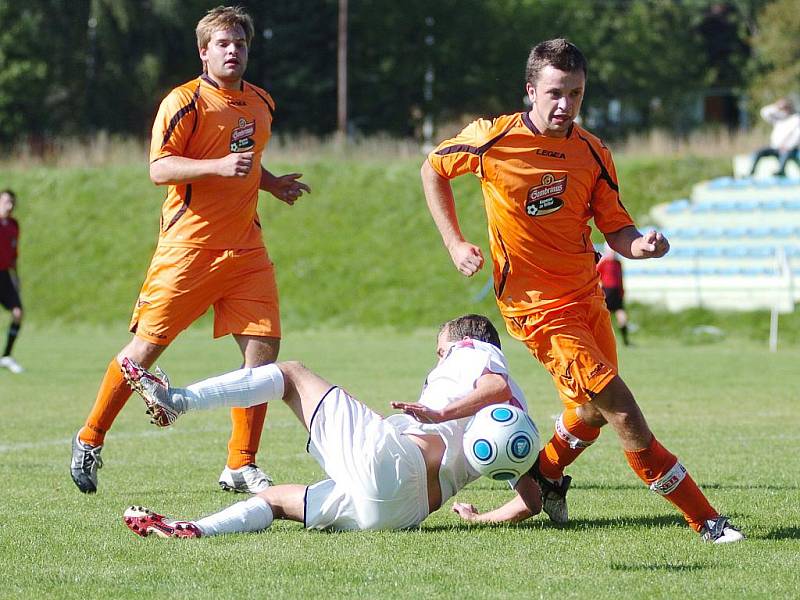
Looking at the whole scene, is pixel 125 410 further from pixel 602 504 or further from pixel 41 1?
pixel 41 1

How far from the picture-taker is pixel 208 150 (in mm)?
7453

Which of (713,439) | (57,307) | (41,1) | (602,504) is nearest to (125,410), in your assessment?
(713,439)

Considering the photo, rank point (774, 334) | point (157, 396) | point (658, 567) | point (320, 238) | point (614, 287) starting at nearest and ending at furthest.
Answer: point (658, 567) < point (157, 396) < point (774, 334) < point (614, 287) < point (320, 238)

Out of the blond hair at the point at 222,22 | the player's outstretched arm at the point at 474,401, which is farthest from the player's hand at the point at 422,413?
the blond hair at the point at 222,22

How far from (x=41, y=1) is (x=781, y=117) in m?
32.7

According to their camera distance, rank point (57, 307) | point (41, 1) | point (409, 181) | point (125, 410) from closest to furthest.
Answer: point (125, 410), point (57, 307), point (409, 181), point (41, 1)

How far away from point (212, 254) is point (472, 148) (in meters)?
2.02

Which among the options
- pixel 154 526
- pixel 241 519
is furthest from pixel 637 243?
pixel 154 526

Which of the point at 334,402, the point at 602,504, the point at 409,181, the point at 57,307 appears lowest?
the point at 57,307

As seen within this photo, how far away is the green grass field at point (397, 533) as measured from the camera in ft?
16.3

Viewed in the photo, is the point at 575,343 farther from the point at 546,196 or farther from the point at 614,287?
the point at 614,287

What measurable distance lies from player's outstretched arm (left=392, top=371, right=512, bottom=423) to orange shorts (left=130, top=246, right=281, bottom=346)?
1866 millimetres

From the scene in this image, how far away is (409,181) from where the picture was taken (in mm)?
31125

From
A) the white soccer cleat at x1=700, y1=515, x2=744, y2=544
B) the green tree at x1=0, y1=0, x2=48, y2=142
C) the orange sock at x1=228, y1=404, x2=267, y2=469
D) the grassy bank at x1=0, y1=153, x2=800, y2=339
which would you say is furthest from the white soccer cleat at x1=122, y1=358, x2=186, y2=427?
the green tree at x1=0, y1=0, x2=48, y2=142
